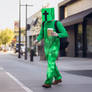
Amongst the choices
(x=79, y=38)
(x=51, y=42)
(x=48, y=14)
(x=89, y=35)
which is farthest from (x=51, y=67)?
(x=79, y=38)

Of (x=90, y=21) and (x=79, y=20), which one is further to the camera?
(x=90, y=21)

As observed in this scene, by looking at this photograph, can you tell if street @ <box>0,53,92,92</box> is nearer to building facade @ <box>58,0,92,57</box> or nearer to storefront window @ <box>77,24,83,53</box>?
building facade @ <box>58,0,92,57</box>

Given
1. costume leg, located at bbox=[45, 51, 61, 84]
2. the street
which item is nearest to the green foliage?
the street

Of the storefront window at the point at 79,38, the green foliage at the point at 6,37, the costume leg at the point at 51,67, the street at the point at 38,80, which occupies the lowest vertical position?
the street at the point at 38,80

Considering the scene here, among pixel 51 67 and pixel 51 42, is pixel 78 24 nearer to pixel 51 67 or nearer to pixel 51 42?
pixel 51 42

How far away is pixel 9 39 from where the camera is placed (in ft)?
382

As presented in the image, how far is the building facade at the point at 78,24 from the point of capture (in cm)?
2754

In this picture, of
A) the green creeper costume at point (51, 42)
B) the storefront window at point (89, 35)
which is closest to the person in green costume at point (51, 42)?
the green creeper costume at point (51, 42)

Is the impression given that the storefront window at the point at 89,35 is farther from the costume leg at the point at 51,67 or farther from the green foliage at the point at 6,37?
the green foliage at the point at 6,37

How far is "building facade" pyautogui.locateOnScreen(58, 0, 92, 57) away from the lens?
2754 centimetres

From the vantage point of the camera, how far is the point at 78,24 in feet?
102

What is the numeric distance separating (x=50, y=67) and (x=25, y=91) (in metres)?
0.88

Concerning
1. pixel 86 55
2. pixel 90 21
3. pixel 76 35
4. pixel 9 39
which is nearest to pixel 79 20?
pixel 90 21

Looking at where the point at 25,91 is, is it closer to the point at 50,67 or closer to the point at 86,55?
the point at 50,67
